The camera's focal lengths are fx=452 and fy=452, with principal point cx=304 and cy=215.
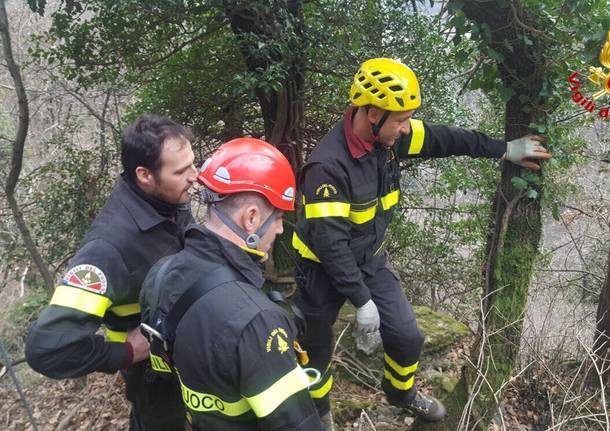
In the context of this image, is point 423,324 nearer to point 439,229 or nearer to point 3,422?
point 439,229

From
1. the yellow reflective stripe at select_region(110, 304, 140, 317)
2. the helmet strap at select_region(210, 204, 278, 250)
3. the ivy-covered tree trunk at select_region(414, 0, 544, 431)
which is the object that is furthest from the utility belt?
the ivy-covered tree trunk at select_region(414, 0, 544, 431)

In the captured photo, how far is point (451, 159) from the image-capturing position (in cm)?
542

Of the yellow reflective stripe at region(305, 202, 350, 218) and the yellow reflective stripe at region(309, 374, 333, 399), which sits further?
the yellow reflective stripe at region(309, 374, 333, 399)

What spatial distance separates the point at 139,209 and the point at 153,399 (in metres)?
0.96

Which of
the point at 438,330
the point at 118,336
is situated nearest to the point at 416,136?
the point at 118,336

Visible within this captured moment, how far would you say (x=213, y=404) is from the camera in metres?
1.53

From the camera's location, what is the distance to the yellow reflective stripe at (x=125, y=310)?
6.82 feet

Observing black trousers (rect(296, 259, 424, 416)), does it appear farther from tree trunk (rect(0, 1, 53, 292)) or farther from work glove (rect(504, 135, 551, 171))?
tree trunk (rect(0, 1, 53, 292))

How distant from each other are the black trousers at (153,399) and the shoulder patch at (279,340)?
1026 mm

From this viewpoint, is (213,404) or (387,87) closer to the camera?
(213,404)

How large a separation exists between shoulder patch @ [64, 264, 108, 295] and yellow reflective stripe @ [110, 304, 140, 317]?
0.75 feet

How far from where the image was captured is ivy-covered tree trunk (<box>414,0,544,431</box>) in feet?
8.66

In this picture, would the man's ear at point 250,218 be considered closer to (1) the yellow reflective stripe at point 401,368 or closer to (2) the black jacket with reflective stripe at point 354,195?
(2) the black jacket with reflective stripe at point 354,195

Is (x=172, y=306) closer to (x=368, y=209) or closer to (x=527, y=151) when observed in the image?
(x=368, y=209)
